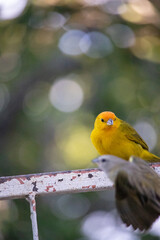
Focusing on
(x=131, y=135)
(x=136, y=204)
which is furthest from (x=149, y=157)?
(x=136, y=204)

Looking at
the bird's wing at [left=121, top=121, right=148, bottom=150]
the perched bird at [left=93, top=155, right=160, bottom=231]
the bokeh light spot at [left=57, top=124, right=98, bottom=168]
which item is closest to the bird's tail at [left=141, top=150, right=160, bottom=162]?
the bird's wing at [left=121, top=121, right=148, bottom=150]

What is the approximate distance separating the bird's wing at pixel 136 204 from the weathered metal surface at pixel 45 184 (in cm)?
42

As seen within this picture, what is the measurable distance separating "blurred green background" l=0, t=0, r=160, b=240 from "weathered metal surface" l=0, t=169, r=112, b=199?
3.06 m

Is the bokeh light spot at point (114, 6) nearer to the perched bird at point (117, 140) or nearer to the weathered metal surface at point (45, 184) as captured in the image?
the perched bird at point (117, 140)

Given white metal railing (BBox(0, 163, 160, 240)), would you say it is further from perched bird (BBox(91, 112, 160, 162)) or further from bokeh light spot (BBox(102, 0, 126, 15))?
bokeh light spot (BBox(102, 0, 126, 15))

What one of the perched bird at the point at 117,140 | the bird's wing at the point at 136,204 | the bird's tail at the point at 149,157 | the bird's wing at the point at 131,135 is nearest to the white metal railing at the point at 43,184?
the bird's wing at the point at 136,204

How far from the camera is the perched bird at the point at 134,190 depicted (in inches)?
64.3

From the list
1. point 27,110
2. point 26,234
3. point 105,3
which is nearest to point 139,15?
point 105,3

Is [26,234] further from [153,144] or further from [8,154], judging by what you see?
[153,144]

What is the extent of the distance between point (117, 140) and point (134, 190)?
6.26ft

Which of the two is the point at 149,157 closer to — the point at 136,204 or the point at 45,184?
the point at 45,184

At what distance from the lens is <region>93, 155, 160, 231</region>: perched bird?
1633 millimetres

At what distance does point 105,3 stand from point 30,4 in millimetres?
1239

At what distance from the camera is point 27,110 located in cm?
685
